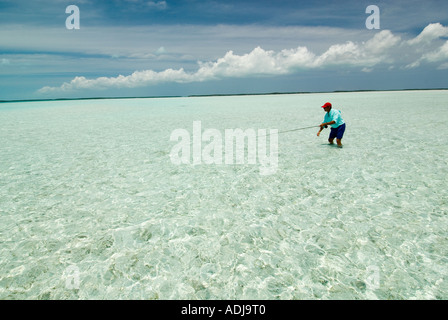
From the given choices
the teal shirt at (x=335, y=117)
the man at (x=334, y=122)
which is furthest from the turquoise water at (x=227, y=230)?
the teal shirt at (x=335, y=117)

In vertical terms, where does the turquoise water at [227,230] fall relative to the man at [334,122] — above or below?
below

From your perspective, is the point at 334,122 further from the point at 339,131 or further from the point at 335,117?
the point at 339,131

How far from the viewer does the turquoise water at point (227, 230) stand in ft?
10.2

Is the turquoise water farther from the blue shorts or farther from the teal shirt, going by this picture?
the teal shirt

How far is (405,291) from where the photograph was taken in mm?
2912

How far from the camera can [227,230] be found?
4.28m

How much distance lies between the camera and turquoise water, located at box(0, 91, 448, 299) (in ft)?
10.2

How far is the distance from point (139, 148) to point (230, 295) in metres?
8.26

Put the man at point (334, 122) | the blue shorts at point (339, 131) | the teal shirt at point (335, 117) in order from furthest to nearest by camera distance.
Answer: the blue shorts at point (339, 131) < the teal shirt at point (335, 117) < the man at point (334, 122)

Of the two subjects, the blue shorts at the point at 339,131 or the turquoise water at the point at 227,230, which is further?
the blue shorts at the point at 339,131

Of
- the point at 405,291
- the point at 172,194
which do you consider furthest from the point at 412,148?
the point at 172,194

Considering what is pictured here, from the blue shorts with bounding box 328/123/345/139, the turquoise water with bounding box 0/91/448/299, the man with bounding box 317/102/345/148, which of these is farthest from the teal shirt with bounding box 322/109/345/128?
the turquoise water with bounding box 0/91/448/299

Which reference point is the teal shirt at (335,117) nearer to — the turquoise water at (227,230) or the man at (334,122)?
the man at (334,122)

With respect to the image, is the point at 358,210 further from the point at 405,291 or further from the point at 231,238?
the point at 231,238
